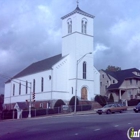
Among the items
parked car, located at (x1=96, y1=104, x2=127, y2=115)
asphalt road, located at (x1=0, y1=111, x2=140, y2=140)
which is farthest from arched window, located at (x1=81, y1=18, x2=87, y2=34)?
asphalt road, located at (x1=0, y1=111, x2=140, y2=140)

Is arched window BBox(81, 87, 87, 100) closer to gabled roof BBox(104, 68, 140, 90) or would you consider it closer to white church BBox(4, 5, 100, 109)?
white church BBox(4, 5, 100, 109)

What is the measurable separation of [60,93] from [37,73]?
9793 mm

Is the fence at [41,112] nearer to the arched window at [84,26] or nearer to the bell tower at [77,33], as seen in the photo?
the bell tower at [77,33]

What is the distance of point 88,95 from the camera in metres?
53.5

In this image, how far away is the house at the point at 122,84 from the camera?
207ft

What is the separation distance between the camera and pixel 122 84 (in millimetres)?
64375

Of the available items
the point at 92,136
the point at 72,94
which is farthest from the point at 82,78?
the point at 92,136

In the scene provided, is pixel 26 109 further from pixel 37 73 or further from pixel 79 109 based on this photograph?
pixel 37 73

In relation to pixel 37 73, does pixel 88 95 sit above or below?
below

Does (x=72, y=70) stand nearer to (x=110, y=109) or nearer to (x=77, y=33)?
(x=77, y=33)

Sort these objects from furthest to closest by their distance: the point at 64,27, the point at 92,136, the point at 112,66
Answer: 1. the point at 112,66
2. the point at 64,27
3. the point at 92,136

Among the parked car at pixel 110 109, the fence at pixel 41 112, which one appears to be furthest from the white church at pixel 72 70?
the parked car at pixel 110 109

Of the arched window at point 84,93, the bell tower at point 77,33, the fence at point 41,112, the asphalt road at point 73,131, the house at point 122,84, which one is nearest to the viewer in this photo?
the asphalt road at point 73,131

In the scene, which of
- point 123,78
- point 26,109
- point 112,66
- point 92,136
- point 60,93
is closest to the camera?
point 92,136
